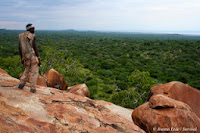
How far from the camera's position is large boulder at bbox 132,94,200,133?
15.0ft

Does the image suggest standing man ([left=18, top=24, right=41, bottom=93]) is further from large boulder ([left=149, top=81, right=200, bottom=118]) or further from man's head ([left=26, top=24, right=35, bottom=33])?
large boulder ([left=149, top=81, right=200, bottom=118])

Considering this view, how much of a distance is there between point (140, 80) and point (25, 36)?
24.3ft

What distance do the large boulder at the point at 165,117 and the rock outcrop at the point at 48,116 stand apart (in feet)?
2.16

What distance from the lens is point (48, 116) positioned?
12.1ft

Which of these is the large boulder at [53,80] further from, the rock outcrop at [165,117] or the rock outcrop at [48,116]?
the rock outcrop at [165,117]

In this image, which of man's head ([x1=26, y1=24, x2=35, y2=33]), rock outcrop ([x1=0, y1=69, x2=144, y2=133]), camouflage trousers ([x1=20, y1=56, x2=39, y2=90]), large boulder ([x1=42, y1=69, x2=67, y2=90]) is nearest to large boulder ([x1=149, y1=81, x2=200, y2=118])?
rock outcrop ([x1=0, y1=69, x2=144, y2=133])

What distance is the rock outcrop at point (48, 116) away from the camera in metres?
3.03

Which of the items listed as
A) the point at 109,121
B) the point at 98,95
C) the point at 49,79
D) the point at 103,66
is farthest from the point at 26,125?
the point at 103,66

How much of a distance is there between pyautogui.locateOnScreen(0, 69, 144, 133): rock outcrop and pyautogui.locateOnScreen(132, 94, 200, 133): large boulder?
0.66 m

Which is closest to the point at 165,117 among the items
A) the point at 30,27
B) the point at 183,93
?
the point at 183,93

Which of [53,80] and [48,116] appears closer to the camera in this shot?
[48,116]

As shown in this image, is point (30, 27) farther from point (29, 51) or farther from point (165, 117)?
point (165, 117)

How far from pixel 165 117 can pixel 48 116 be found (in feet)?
11.8

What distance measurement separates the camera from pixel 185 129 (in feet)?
14.9
